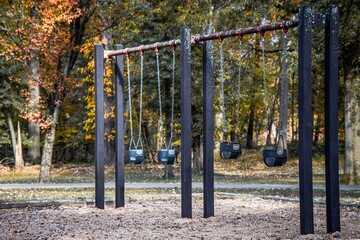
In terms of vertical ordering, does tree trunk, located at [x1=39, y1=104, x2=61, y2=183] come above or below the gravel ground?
above

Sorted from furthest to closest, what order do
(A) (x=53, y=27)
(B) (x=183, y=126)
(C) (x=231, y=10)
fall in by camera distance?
(A) (x=53, y=27), (C) (x=231, y=10), (B) (x=183, y=126)

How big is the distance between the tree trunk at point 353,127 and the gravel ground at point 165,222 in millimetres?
6558

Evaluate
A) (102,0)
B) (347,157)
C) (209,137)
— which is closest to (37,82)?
(102,0)

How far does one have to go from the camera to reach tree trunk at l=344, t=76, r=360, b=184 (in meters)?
19.5

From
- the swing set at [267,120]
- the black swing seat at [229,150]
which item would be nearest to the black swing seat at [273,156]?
the swing set at [267,120]

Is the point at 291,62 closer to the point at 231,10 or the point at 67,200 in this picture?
the point at 231,10

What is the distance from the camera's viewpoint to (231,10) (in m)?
Answer: 18.5

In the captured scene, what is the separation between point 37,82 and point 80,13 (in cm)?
271

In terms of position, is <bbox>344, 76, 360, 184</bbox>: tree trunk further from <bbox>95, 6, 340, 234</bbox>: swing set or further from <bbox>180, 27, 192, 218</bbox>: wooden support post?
<bbox>180, 27, 192, 218</bbox>: wooden support post

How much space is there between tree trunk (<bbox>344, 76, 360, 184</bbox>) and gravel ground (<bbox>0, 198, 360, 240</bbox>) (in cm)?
656

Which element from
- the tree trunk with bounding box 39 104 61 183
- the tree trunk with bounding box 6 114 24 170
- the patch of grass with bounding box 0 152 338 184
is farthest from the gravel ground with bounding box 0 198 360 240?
the tree trunk with bounding box 6 114 24 170

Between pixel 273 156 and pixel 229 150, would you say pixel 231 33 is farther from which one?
pixel 273 156

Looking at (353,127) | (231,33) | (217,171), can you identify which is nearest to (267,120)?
(231,33)

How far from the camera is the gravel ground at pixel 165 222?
30.8 feet
